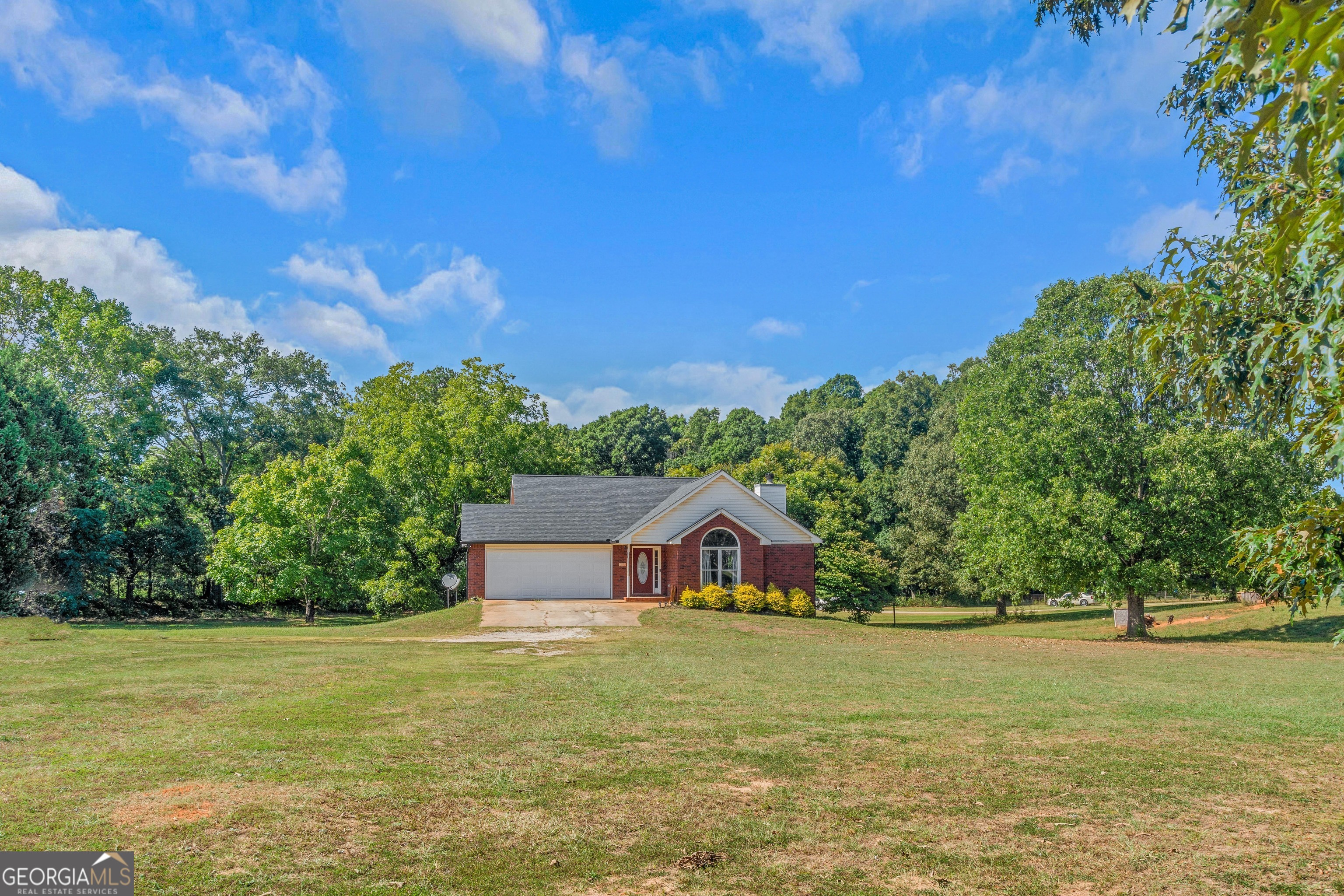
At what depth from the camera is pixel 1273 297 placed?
18.0ft

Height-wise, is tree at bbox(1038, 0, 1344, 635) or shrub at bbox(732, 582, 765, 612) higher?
tree at bbox(1038, 0, 1344, 635)

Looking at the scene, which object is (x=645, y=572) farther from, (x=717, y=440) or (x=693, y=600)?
(x=717, y=440)

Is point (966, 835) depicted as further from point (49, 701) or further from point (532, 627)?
point (532, 627)

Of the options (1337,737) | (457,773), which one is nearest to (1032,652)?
(1337,737)

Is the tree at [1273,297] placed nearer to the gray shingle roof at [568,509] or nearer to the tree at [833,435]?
the gray shingle roof at [568,509]

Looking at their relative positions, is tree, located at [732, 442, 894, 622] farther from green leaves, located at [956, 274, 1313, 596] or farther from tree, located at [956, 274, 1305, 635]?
green leaves, located at [956, 274, 1313, 596]

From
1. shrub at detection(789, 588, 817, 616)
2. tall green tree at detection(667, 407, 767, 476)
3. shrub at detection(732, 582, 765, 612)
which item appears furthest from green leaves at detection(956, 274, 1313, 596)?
tall green tree at detection(667, 407, 767, 476)

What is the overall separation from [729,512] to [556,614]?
838cm

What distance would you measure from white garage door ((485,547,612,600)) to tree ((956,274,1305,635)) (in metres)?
15.0

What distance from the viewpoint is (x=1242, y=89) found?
8.07 metres

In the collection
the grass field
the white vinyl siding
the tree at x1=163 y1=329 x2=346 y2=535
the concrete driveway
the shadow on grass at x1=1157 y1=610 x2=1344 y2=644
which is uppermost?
the tree at x1=163 y1=329 x2=346 y2=535

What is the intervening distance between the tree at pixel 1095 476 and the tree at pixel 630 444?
143 feet

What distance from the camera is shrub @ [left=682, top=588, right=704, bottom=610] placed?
29328mm

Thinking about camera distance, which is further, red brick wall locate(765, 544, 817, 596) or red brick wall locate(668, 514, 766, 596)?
red brick wall locate(765, 544, 817, 596)
